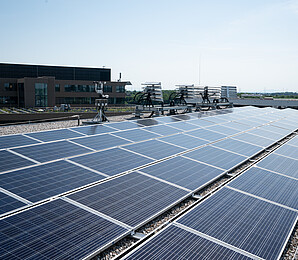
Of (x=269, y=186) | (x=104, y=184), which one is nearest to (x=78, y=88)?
(x=104, y=184)

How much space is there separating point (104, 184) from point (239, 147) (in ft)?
27.3

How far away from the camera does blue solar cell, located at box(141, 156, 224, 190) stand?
8.88 metres

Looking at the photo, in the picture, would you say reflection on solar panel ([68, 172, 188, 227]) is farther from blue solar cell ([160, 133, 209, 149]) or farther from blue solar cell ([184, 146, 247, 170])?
blue solar cell ([160, 133, 209, 149])

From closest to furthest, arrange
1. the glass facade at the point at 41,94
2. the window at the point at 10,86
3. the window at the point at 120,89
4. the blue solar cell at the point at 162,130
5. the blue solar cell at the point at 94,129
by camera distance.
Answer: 1. the blue solar cell at the point at 94,129
2. the blue solar cell at the point at 162,130
3. the glass facade at the point at 41,94
4. the window at the point at 10,86
5. the window at the point at 120,89

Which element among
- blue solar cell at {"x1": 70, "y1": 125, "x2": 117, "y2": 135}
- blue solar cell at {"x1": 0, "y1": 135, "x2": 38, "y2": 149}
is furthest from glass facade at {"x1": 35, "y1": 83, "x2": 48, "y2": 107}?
blue solar cell at {"x1": 0, "y1": 135, "x2": 38, "y2": 149}

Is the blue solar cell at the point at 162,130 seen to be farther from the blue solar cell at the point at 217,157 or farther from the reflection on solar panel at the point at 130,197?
the reflection on solar panel at the point at 130,197

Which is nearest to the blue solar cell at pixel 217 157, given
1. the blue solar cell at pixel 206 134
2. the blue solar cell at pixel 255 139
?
the blue solar cell at pixel 206 134

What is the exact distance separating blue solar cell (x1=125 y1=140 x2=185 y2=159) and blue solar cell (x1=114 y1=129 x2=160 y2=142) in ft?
2.13

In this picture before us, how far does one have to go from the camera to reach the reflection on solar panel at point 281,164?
35.7ft

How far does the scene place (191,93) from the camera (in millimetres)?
34062

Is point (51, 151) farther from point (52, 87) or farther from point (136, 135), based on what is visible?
point (52, 87)

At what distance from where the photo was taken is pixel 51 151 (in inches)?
400

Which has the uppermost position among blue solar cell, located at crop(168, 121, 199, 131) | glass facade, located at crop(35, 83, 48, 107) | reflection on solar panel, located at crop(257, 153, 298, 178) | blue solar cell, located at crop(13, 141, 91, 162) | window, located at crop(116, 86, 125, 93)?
window, located at crop(116, 86, 125, 93)

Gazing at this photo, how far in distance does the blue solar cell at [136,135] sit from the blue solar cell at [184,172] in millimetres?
2899
